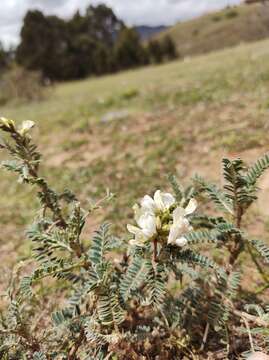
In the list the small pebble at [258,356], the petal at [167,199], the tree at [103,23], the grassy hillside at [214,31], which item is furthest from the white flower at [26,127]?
the tree at [103,23]

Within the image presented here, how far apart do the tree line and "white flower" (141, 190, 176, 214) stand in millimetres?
25723

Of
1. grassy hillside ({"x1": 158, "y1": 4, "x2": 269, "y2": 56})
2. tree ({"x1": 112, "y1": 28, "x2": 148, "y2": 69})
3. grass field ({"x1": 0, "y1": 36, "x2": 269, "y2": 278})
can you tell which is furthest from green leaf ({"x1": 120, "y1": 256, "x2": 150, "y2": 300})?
grassy hillside ({"x1": 158, "y1": 4, "x2": 269, "y2": 56})

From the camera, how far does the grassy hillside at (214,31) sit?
33438 millimetres

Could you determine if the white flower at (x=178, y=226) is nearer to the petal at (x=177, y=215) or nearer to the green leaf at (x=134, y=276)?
the petal at (x=177, y=215)

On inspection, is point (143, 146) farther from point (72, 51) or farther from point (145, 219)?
point (72, 51)

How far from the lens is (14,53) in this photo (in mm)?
29484

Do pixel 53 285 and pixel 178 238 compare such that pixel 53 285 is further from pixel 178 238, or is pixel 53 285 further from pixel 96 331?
pixel 178 238

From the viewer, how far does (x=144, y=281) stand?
1297mm

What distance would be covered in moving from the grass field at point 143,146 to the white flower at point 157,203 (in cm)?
126

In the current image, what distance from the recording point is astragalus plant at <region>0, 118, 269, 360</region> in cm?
112

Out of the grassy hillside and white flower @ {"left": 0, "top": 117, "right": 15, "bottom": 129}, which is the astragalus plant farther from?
the grassy hillside

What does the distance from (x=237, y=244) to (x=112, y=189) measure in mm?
1975

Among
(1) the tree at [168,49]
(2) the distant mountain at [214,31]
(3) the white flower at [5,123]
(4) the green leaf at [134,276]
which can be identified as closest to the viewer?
(4) the green leaf at [134,276]

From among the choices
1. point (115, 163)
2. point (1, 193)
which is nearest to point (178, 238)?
point (115, 163)
